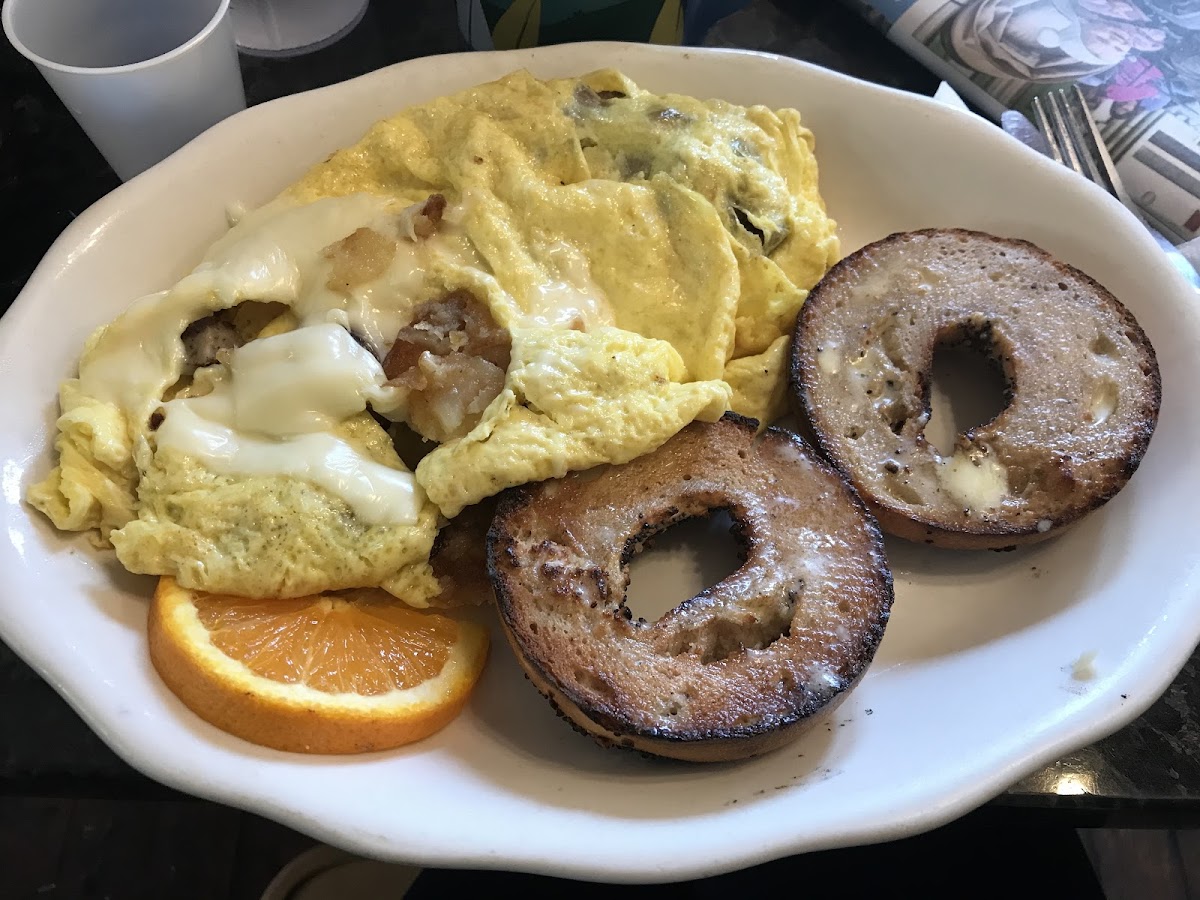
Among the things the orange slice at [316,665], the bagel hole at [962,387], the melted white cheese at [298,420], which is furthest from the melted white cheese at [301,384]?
the bagel hole at [962,387]

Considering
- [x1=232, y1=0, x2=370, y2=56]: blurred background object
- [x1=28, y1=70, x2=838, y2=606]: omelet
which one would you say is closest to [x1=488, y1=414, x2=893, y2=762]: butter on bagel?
[x1=28, y1=70, x2=838, y2=606]: omelet

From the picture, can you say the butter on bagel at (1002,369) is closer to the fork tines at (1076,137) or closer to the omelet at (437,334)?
the omelet at (437,334)

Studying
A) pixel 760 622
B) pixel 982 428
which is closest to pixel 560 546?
pixel 760 622

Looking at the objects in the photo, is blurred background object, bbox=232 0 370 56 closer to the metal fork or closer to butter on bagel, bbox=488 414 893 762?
butter on bagel, bbox=488 414 893 762

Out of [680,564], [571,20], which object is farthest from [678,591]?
[571,20]

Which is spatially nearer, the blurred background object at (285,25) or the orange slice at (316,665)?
the orange slice at (316,665)

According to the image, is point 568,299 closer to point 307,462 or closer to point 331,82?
point 307,462
